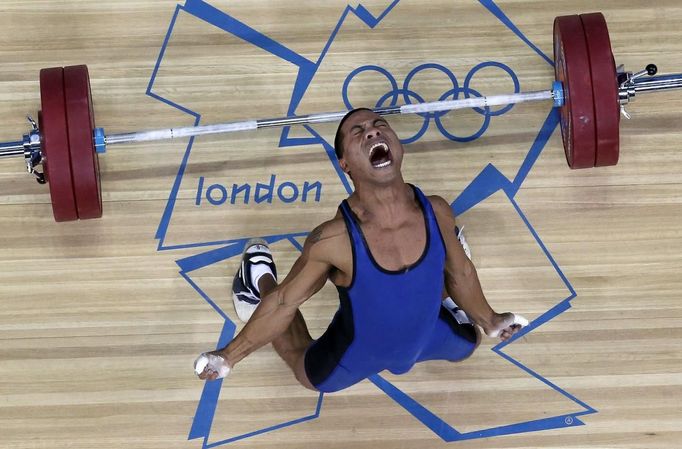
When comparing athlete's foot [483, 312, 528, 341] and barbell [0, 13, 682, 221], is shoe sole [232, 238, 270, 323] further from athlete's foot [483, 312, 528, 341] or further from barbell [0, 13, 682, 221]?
athlete's foot [483, 312, 528, 341]

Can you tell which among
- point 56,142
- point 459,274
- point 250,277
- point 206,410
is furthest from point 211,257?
point 459,274

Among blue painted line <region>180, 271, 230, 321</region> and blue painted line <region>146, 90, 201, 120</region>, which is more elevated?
blue painted line <region>146, 90, 201, 120</region>

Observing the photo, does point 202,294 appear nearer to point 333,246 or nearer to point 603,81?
point 333,246

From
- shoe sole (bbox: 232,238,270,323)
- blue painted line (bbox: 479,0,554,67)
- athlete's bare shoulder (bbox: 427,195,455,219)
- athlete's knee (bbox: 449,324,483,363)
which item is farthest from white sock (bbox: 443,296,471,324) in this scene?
blue painted line (bbox: 479,0,554,67)

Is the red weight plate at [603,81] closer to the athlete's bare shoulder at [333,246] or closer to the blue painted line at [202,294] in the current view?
the athlete's bare shoulder at [333,246]

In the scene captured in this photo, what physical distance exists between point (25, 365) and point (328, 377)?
2.60 ft

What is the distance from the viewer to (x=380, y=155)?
72.5 inches

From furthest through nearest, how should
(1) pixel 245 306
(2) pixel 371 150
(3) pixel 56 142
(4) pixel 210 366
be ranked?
(1) pixel 245 306
(3) pixel 56 142
(4) pixel 210 366
(2) pixel 371 150

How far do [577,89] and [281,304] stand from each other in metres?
0.84

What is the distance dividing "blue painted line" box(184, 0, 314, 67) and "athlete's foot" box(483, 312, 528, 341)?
0.86m

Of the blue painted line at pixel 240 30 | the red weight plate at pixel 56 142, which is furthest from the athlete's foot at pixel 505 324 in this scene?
the red weight plate at pixel 56 142

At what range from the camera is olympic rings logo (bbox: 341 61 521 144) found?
2424mm

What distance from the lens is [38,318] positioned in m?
2.34

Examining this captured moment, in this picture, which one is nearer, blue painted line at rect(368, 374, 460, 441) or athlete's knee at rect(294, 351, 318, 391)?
athlete's knee at rect(294, 351, 318, 391)
